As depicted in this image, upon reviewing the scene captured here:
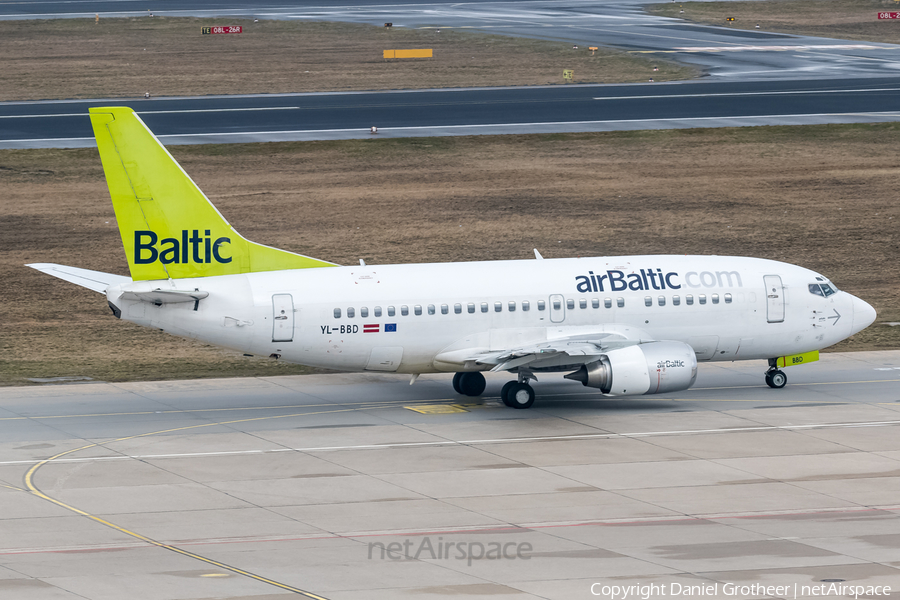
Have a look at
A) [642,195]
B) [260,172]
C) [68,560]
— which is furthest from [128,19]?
[68,560]

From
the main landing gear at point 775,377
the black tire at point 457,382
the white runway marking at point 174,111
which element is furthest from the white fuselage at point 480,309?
the white runway marking at point 174,111

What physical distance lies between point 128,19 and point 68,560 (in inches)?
4474

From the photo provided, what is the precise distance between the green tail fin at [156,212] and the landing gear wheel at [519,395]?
8787mm

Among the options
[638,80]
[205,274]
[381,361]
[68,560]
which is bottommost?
[68,560]

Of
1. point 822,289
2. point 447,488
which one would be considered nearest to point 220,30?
point 822,289

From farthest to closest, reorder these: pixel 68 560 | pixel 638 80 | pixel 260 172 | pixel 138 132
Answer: pixel 638 80 < pixel 260 172 < pixel 138 132 < pixel 68 560

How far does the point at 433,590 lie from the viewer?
2541 cm

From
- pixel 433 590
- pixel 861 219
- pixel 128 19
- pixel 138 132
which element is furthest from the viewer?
pixel 128 19

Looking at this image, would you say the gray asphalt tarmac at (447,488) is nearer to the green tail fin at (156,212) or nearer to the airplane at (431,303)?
the airplane at (431,303)

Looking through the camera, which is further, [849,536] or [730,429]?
[730,429]

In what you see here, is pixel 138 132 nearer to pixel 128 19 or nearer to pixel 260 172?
pixel 260 172

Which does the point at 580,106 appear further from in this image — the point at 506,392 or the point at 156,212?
the point at 156,212

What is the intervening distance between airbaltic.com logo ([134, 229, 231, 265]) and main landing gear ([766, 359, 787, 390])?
1785 cm

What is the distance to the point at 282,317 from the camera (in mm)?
38812
